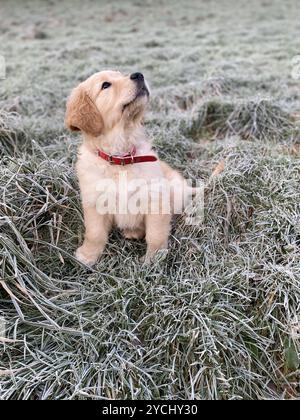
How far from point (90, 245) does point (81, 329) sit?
2.28 ft

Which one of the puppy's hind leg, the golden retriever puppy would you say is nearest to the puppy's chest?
the golden retriever puppy

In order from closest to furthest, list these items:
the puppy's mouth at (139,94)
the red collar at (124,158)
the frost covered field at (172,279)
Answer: the frost covered field at (172,279) → the puppy's mouth at (139,94) → the red collar at (124,158)

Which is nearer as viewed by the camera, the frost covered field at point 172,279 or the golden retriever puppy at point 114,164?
the frost covered field at point 172,279

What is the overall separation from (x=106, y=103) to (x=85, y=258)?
102cm

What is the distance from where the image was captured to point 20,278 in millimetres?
2348

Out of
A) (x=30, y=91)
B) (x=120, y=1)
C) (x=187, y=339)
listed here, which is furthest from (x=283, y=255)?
(x=120, y=1)

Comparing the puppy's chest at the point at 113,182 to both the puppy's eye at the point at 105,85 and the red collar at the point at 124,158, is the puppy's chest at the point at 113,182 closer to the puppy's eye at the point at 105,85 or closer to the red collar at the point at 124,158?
the red collar at the point at 124,158

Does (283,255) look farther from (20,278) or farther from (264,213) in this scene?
(20,278)

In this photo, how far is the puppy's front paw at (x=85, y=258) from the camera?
2797 millimetres

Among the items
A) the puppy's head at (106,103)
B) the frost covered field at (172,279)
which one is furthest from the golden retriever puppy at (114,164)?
the frost covered field at (172,279)

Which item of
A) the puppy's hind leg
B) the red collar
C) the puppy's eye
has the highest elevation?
the puppy's eye

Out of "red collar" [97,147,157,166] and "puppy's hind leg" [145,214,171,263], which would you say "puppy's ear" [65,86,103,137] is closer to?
"red collar" [97,147,157,166]

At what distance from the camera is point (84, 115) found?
2648mm

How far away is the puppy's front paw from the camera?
2.80 metres
